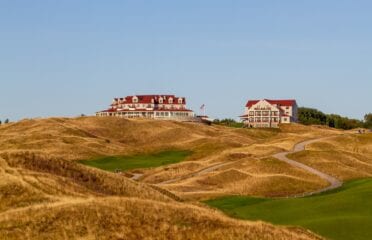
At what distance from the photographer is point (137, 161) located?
122 m

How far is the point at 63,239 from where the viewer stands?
27484mm

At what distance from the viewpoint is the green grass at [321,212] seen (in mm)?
42906

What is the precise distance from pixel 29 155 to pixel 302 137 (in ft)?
352

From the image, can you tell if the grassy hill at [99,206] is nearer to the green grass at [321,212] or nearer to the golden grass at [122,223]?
the golden grass at [122,223]

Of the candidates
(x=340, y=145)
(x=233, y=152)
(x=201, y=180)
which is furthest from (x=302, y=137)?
(x=201, y=180)

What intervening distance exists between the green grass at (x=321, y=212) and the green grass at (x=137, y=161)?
48.1 m

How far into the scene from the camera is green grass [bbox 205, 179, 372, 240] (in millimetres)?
42906

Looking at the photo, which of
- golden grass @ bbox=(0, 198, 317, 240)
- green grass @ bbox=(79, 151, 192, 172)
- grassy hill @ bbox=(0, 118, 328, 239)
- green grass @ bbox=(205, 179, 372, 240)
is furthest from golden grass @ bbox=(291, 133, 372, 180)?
golden grass @ bbox=(0, 198, 317, 240)

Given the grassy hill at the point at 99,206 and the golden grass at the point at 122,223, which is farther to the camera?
the grassy hill at the point at 99,206

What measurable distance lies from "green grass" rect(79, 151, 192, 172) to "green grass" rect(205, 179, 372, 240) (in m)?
48.1

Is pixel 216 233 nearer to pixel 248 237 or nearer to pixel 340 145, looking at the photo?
pixel 248 237

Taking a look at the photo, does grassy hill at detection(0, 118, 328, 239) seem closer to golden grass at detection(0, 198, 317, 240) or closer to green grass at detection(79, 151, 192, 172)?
golden grass at detection(0, 198, 317, 240)

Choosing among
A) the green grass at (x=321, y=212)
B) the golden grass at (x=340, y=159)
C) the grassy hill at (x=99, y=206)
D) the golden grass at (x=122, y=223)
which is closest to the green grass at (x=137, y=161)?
the golden grass at (x=340, y=159)

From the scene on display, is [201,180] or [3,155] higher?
[3,155]
